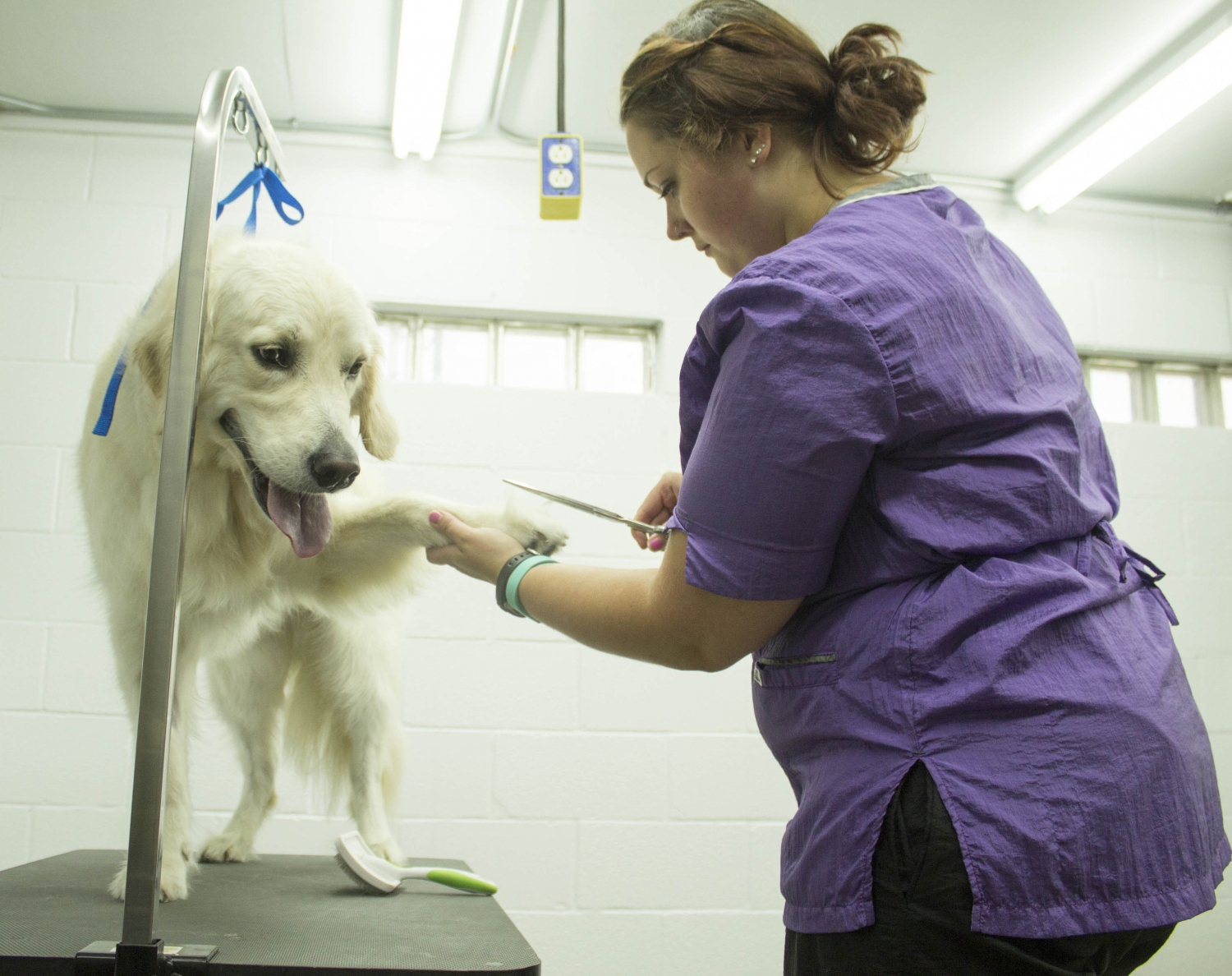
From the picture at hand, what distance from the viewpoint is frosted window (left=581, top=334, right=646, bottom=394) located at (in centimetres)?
296

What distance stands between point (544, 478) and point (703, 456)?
2017mm

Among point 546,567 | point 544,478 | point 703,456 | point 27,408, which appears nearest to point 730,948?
point 544,478

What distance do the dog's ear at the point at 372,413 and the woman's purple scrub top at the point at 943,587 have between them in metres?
0.86

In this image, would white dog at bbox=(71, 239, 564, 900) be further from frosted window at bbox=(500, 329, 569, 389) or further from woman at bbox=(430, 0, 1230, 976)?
frosted window at bbox=(500, 329, 569, 389)

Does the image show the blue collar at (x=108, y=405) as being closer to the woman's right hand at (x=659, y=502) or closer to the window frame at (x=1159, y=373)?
the woman's right hand at (x=659, y=502)

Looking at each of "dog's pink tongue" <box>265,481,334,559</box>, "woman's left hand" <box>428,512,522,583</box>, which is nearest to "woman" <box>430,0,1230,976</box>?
"woman's left hand" <box>428,512,522,583</box>

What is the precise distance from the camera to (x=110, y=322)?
2.70m

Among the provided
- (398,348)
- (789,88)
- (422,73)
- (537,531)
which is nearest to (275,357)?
(537,531)

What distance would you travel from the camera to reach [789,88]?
95 cm

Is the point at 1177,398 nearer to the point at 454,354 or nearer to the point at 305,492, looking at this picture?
the point at 454,354

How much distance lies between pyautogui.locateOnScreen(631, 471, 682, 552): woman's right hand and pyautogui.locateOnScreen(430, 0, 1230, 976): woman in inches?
15.9

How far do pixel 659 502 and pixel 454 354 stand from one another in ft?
5.68

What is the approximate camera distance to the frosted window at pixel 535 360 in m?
2.93

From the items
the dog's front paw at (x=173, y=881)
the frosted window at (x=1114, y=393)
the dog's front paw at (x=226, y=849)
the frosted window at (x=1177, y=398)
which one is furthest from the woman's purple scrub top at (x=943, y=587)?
the frosted window at (x=1177, y=398)
